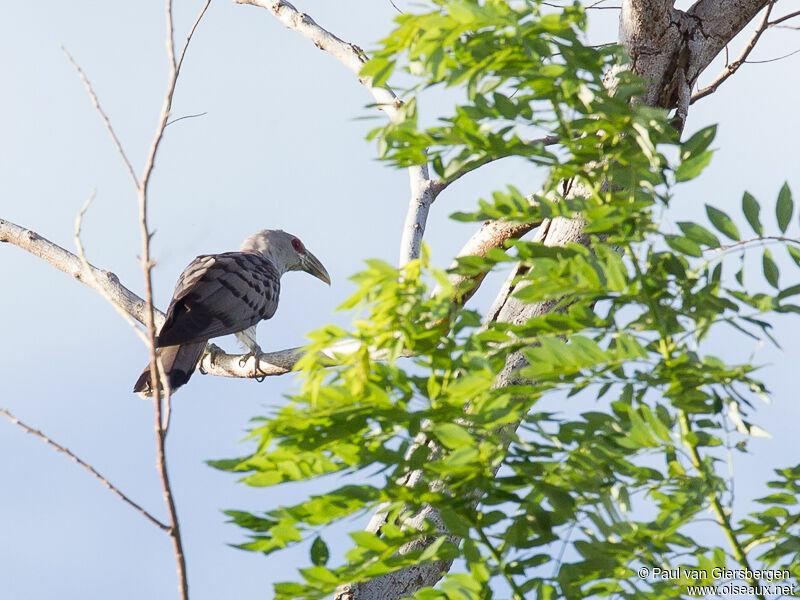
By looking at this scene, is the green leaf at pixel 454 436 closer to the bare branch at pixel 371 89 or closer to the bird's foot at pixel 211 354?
the bare branch at pixel 371 89

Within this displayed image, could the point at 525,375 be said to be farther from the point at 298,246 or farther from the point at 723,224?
the point at 298,246

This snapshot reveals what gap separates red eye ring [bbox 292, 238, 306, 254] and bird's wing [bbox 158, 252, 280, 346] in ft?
3.61

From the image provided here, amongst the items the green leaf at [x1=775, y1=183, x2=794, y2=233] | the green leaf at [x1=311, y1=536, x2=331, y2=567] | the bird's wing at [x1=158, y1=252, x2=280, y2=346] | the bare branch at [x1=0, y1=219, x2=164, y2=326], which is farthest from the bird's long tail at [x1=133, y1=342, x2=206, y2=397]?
the green leaf at [x1=775, y1=183, x2=794, y2=233]

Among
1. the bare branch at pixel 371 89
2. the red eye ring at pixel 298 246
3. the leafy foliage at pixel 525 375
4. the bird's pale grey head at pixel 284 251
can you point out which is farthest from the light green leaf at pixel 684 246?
the red eye ring at pixel 298 246

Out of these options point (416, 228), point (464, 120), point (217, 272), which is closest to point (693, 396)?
point (464, 120)

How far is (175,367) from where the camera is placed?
5562mm

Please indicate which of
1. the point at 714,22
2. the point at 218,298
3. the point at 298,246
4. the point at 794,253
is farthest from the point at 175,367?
the point at 794,253

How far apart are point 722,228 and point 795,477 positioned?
0.57 meters

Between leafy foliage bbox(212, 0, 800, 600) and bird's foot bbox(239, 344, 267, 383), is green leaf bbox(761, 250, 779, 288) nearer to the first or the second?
leafy foliage bbox(212, 0, 800, 600)

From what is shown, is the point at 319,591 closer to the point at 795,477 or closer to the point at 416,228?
the point at 795,477

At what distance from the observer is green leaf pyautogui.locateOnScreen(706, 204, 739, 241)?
5.71 ft

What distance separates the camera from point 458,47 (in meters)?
1.66

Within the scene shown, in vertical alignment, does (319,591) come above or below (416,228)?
below

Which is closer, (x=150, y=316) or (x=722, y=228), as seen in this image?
(x=722, y=228)
